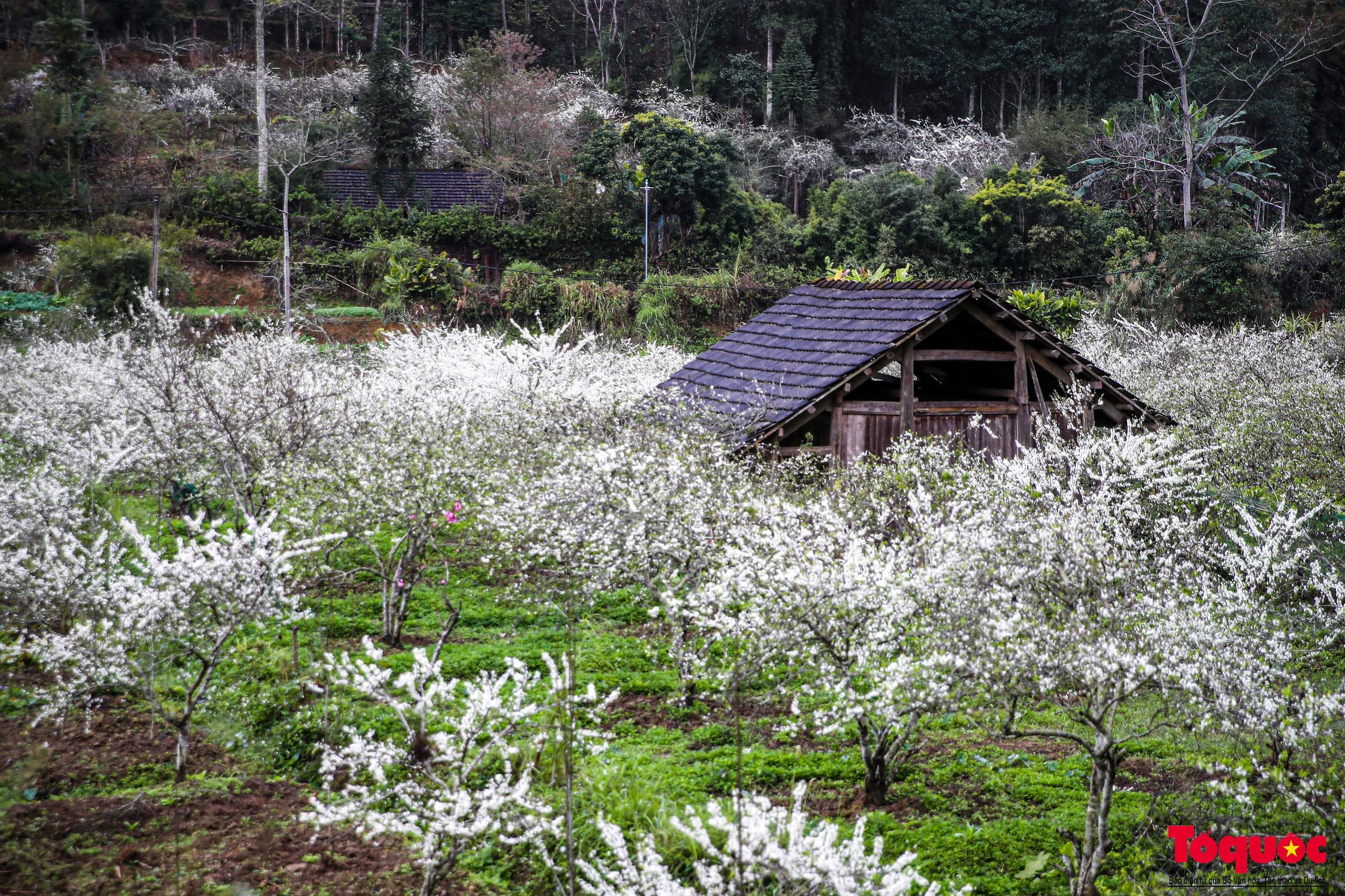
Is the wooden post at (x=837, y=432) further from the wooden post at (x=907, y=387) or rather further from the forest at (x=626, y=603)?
the wooden post at (x=907, y=387)

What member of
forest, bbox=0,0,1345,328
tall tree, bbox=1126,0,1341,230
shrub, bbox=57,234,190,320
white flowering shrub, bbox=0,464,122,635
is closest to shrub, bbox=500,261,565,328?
forest, bbox=0,0,1345,328

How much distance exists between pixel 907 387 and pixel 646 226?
1965 cm

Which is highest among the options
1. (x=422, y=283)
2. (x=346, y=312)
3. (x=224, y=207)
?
(x=224, y=207)

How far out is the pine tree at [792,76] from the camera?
4188cm

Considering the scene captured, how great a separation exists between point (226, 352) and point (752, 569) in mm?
13987

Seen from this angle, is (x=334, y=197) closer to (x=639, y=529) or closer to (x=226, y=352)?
(x=226, y=352)

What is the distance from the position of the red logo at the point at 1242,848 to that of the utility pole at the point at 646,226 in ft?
85.1

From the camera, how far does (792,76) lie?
1662 inches

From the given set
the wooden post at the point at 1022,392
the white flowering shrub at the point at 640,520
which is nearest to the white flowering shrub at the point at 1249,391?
the wooden post at the point at 1022,392

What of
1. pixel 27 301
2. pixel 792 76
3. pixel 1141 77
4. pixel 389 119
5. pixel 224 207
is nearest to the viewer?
pixel 27 301

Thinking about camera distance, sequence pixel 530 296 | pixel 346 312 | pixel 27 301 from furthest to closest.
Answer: pixel 530 296 → pixel 346 312 → pixel 27 301

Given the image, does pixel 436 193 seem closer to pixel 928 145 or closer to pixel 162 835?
pixel 928 145

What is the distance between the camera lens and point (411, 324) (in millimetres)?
27531

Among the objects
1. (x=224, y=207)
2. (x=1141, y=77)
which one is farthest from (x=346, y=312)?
(x=1141, y=77)
